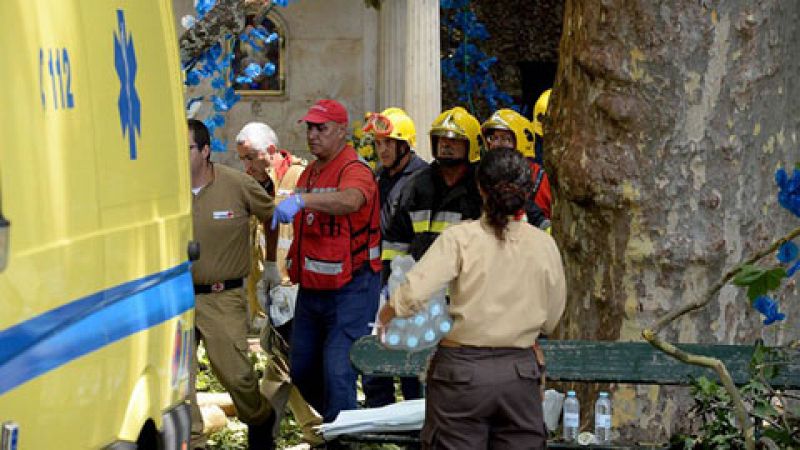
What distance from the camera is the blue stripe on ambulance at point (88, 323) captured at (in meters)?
4.39

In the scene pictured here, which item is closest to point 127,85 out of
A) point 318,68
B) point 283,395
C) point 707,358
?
point 707,358

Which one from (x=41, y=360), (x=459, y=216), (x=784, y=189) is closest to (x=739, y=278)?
(x=784, y=189)

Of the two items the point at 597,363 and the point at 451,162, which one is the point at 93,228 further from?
the point at 451,162

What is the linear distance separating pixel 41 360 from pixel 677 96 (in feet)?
13.9

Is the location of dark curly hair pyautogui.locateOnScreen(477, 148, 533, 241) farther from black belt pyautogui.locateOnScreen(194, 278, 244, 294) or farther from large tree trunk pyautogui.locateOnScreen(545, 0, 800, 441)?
black belt pyautogui.locateOnScreen(194, 278, 244, 294)

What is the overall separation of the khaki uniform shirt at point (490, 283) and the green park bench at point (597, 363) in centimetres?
89

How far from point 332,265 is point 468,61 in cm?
1227

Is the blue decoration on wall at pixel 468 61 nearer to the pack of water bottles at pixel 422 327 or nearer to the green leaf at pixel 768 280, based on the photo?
the pack of water bottles at pixel 422 327

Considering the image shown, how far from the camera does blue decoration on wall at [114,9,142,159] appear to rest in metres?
5.82

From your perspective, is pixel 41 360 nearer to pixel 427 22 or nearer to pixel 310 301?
pixel 310 301

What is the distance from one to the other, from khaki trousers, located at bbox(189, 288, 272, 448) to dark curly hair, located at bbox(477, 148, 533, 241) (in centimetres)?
322

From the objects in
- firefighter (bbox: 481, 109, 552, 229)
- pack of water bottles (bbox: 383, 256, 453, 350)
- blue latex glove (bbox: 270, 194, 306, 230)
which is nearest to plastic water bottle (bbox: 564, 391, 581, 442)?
pack of water bottles (bbox: 383, 256, 453, 350)

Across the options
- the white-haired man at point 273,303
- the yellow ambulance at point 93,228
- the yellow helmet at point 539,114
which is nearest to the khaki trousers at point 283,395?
the white-haired man at point 273,303

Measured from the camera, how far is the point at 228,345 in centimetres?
970
